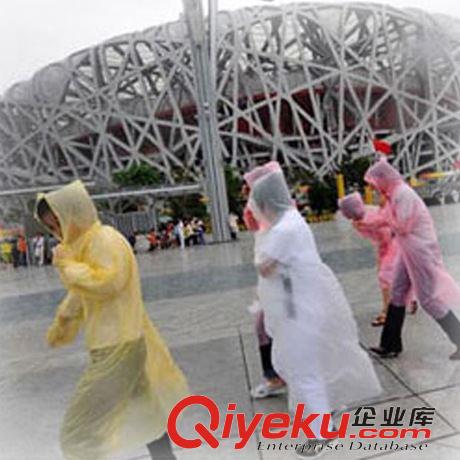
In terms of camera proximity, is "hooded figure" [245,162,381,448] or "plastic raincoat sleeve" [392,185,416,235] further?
"plastic raincoat sleeve" [392,185,416,235]

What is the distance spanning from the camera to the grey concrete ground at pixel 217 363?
288cm

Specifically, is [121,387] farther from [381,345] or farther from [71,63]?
[71,63]

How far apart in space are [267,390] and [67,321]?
1305 millimetres

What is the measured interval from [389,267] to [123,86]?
4454cm

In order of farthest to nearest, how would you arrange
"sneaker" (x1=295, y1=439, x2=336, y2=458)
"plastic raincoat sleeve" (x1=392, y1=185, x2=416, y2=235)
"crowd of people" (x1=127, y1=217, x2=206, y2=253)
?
"crowd of people" (x1=127, y1=217, x2=206, y2=253), "plastic raincoat sleeve" (x1=392, y1=185, x2=416, y2=235), "sneaker" (x1=295, y1=439, x2=336, y2=458)

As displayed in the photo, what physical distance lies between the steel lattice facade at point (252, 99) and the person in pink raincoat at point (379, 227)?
38.9 m

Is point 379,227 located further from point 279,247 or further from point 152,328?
point 152,328

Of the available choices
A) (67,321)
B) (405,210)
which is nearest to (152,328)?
(67,321)

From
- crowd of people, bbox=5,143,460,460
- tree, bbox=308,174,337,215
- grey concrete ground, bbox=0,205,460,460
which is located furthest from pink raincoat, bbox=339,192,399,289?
tree, bbox=308,174,337,215

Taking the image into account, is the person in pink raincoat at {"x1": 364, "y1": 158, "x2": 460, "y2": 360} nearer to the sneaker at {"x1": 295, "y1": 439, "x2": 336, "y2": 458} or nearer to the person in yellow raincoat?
the sneaker at {"x1": 295, "y1": 439, "x2": 336, "y2": 458}

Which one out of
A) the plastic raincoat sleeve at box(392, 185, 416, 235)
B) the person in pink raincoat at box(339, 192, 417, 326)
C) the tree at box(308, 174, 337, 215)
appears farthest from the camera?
the tree at box(308, 174, 337, 215)

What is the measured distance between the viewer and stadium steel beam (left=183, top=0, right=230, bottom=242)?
1862cm

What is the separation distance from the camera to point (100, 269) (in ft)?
8.02

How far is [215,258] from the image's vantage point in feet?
40.8
